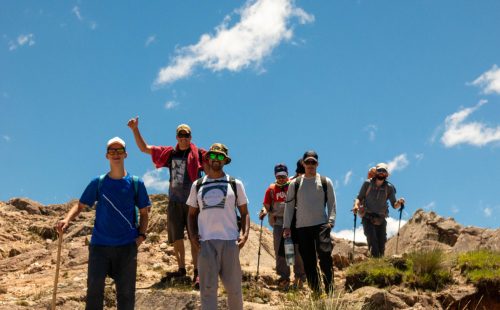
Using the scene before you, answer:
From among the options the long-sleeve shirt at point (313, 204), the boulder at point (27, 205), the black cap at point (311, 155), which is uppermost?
the boulder at point (27, 205)

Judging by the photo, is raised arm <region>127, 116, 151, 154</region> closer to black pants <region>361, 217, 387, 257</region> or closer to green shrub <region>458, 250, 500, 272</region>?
black pants <region>361, 217, 387, 257</region>

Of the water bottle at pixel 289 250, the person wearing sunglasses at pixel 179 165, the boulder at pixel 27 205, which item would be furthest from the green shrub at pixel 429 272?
the boulder at pixel 27 205

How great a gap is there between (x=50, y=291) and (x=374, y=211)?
6135 millimetres

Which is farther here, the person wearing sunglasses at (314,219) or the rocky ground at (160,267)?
the rocky ground at (160,267)

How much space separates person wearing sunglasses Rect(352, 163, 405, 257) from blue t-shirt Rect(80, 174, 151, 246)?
574 cm

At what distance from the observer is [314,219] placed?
8.98 m

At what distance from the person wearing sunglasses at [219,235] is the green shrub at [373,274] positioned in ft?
11.4

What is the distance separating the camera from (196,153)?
9.56m

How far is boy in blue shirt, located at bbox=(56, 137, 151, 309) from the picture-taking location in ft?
22.9

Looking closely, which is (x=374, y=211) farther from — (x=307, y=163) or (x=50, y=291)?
(x=50, y=291)

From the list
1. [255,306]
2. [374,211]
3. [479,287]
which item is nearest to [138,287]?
[255,306]

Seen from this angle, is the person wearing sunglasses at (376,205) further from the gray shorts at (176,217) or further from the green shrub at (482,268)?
the gray shorts at (176,217)

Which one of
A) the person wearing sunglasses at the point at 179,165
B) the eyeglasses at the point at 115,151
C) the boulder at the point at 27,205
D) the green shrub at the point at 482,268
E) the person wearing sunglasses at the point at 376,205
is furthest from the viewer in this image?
the boulder at the point at 27,205

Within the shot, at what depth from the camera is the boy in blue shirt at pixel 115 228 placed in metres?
6.96
